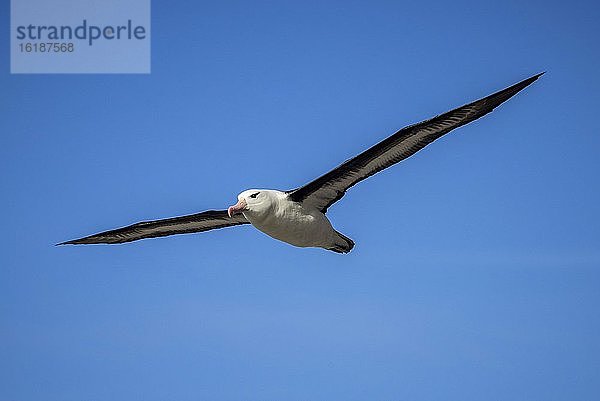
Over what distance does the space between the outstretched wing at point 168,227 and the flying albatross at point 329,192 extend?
212 cm

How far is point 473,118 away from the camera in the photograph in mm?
14531

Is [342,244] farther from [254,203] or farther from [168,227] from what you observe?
[168,227]

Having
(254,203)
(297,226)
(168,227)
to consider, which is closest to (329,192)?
(297,226)

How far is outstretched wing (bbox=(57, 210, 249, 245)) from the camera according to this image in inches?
695

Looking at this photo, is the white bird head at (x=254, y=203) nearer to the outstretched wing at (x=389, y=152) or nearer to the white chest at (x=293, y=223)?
the white chest at (x=293, y=223)

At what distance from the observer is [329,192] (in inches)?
627

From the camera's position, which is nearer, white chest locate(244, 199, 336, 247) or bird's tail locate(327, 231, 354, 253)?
white chest locate(244, 199, 336, 247)

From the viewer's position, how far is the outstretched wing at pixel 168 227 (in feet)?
57.9

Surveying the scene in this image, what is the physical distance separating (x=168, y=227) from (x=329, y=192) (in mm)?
4027

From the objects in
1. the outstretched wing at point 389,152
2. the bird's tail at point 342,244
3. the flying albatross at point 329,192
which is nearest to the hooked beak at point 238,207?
the flying albatross at point 329,192

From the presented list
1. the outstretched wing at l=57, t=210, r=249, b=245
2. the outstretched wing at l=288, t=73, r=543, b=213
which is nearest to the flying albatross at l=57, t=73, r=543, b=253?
the outstretched wing at l=288, t=73, r=543, b=213

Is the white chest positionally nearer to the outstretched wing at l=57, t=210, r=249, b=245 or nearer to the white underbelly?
the white underbelly

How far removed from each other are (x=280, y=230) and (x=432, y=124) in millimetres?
2994

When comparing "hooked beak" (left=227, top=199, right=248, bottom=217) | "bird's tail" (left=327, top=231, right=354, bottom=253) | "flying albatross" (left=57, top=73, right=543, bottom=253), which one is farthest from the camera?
"bird's tail" (left=327, top=231, right=354, bottom=253)
